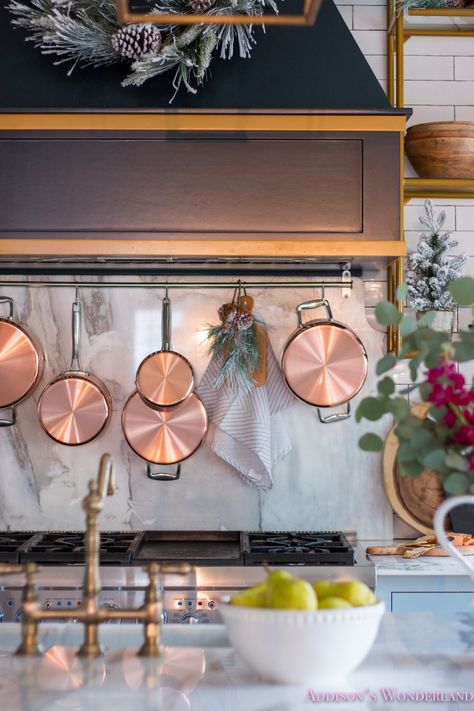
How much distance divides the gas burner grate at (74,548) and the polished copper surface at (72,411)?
0.32 m

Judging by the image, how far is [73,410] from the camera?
3068mm

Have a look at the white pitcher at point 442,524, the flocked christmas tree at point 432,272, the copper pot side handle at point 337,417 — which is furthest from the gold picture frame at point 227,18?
the copper pot side handle at point 337,417

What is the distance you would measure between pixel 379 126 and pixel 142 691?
6.58 feet

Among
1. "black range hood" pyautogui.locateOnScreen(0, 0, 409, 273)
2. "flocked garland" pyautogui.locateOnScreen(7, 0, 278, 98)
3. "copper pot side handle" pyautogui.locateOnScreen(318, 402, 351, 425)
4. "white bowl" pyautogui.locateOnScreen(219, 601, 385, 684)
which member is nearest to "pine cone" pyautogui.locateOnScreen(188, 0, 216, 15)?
"flocked garland" pyautogui.locateOnScreen(7, 0, 278, 98)

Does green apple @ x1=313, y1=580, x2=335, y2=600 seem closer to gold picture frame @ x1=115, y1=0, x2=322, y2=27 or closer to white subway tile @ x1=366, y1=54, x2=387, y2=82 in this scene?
gold picture frame @ x1=115, y1=0, x2=322, y2=27

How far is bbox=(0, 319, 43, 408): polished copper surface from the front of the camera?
120 inches

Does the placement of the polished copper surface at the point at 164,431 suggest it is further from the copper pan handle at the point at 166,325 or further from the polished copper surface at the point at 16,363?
the polished copper surface at the point at 16,363

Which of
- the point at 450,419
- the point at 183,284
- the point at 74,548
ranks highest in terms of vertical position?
A: the point at 183,284

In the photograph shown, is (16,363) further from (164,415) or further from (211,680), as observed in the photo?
(211,680)

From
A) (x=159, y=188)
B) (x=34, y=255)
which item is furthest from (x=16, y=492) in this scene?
(x=159, y=188)

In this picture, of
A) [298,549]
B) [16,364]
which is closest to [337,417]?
[298,549]

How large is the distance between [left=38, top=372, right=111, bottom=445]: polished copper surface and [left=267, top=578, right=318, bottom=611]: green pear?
1.91 meters

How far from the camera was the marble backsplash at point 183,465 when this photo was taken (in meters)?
3.15

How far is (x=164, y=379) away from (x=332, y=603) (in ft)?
6.20
